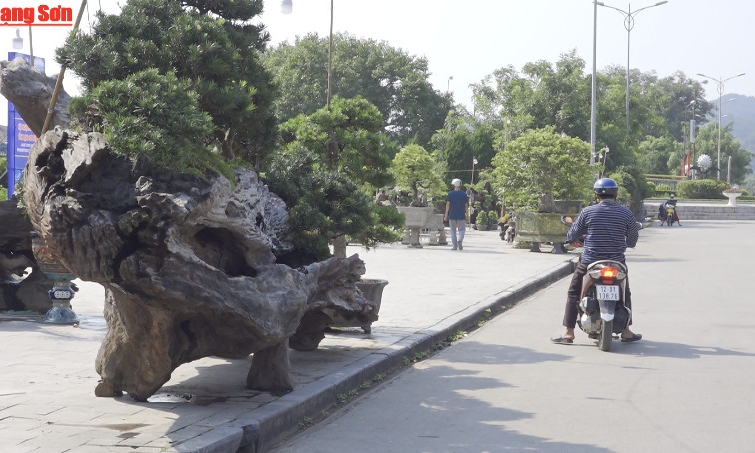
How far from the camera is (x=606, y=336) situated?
10234 millimetres

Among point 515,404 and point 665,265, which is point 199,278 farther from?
point 665,265

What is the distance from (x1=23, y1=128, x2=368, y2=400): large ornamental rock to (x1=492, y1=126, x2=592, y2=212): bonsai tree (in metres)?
18.5

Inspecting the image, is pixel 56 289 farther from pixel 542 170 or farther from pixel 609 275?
pixel 542 170

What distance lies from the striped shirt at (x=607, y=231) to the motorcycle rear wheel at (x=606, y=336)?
70 cm

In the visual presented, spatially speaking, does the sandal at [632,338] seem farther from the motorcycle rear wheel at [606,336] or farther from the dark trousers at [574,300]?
the motorcycle rear wheel at [606,336]

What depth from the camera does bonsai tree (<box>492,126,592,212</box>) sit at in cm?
2533

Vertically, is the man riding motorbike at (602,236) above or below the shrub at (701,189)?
below

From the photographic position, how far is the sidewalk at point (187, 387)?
595cm

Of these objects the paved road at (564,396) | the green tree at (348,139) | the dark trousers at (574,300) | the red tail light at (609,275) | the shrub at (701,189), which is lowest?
the paved road at (564,396)

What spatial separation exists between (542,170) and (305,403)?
62.9 feet

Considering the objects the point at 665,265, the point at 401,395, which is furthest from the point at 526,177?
the point at 401,395

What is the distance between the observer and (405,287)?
50.2 feet

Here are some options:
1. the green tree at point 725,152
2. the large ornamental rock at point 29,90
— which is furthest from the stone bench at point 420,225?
the green tree at point 725,152

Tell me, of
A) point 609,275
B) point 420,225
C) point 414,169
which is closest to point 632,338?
point 609,275
